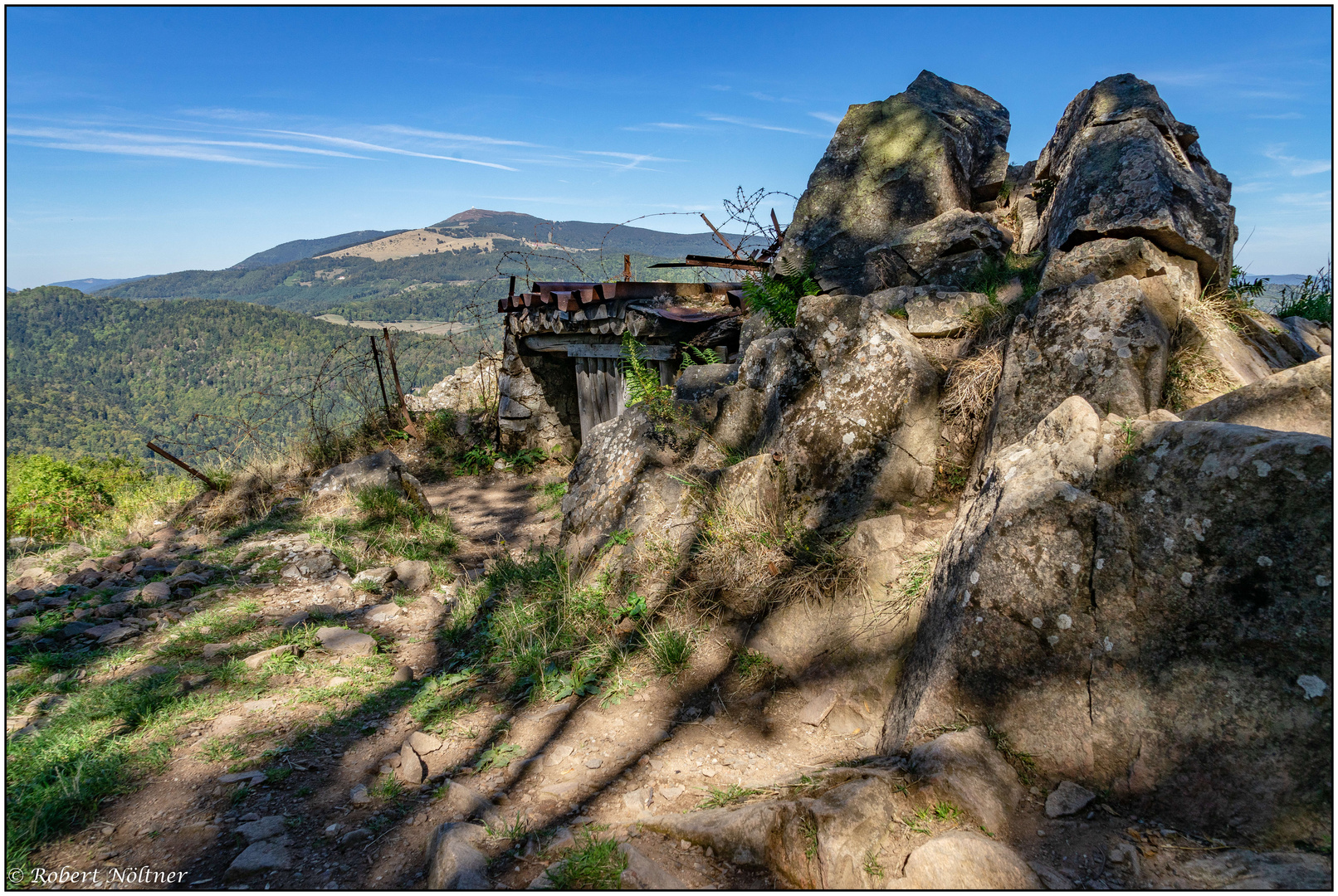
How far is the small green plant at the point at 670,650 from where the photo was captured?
3.60 m

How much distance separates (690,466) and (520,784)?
2.48 metres

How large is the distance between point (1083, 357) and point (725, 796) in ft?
8.95

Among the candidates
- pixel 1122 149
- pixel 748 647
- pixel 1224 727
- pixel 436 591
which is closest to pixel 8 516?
pixel 436 591

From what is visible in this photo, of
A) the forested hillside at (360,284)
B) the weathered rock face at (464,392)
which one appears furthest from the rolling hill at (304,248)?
the weathered rock face at (464,392)

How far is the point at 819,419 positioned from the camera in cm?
430

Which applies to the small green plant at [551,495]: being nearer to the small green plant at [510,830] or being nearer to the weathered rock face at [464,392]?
the weathered rock face at [464,392]

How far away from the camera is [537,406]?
1027 centimetres

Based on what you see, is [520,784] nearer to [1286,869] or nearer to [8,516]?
[1286,869]

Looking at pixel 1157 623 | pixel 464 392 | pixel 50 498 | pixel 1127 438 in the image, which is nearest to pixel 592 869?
pixel 1157 623

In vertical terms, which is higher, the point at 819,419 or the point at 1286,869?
the point at 819,419

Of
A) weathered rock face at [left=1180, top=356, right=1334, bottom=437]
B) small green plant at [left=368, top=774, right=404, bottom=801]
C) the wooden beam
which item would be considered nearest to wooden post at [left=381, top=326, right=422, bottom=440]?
the wooden beam

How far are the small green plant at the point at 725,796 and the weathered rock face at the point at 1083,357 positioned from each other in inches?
86.7

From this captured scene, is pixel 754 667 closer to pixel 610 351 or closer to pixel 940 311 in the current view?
pixel 940 311

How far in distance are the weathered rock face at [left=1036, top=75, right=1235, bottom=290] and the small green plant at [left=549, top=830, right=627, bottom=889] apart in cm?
431
